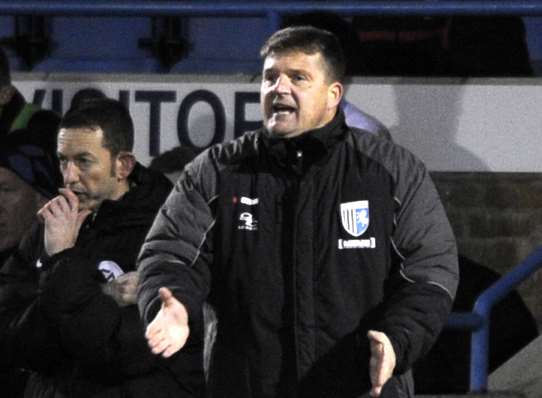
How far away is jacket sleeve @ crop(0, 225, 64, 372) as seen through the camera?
18.4 feet

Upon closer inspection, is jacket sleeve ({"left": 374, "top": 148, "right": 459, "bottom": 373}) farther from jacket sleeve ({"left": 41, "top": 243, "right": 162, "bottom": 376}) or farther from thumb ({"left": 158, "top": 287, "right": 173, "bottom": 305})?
jacket sleeve ({"left": 41, "top": 243, "right": 162, "bottom": 376})

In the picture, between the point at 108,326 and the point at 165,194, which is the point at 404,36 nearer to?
the point at 165,194

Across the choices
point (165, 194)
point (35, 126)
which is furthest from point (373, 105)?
point (165, 194)

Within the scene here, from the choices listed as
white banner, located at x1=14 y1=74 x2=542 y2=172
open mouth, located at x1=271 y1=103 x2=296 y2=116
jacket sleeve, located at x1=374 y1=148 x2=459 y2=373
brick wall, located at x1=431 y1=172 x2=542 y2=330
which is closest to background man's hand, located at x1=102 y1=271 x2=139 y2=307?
open mouth, located at x1=271 y1=103 x2=296 y2=116

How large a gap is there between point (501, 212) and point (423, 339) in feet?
10.6

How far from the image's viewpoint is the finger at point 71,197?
5.82 metres

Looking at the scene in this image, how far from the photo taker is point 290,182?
16.4ft

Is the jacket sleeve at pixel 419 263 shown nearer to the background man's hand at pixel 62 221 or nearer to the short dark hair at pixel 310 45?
the short dark hair at pixel 310 45

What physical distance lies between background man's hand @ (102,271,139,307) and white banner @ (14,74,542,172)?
2.04 metres

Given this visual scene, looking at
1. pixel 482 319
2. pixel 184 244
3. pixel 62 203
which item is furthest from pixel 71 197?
pixel 482 319

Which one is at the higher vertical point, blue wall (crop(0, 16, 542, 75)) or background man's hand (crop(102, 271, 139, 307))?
blue wall (crop(0, 16, 542, 75))

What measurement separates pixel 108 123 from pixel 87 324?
775 millimetres

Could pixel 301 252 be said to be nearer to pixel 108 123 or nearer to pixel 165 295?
pixel 165 295

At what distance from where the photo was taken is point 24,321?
5.66m
